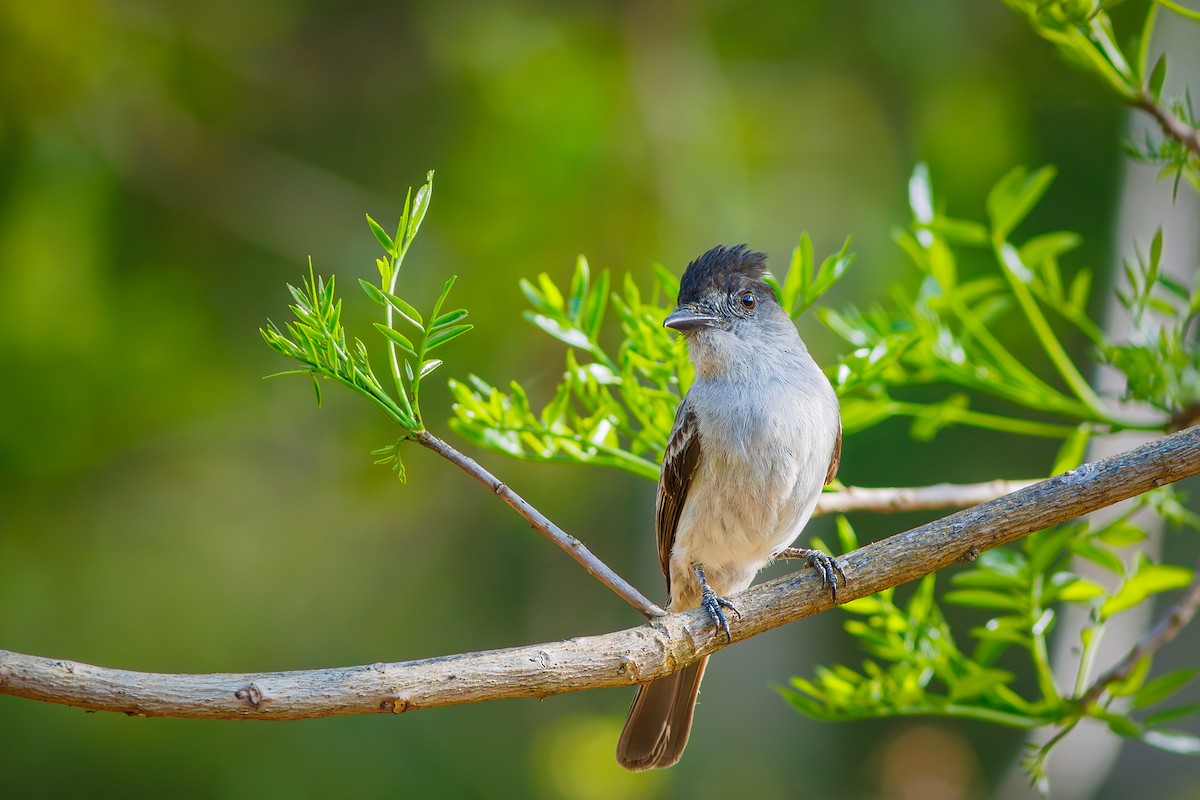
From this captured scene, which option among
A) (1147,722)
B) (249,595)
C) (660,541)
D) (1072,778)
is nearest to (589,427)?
(660,541)

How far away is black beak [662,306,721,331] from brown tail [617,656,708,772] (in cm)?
92

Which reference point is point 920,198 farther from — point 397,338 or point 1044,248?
point 397,338

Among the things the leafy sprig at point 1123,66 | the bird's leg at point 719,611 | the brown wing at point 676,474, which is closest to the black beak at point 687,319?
the brown wing at point 676,474

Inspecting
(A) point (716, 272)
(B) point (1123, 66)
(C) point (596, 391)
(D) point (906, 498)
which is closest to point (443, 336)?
(C) point (596, 391)

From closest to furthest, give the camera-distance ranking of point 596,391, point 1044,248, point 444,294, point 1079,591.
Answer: point 444,294
point 1079,591
point 596,391
point 1044,248

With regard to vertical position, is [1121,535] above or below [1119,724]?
above

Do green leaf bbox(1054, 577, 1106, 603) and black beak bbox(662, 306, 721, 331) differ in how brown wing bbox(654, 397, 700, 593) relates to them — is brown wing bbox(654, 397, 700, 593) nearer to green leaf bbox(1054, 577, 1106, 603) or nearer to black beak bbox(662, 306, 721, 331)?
black beak bbox(662, 306, 721, 331)

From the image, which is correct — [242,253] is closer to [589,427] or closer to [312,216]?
[312,216]

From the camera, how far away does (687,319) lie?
293cm

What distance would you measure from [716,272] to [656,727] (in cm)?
128

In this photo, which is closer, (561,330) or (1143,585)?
(1143,585)

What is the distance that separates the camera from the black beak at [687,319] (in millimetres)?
2873

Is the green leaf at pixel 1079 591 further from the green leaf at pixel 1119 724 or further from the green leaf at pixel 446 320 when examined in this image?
the green leaf at pixel 446 320

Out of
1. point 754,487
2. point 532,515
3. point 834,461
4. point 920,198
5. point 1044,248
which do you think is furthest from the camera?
point 834,461
